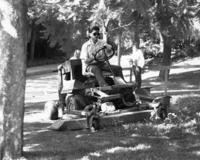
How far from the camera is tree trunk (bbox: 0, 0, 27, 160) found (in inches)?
267

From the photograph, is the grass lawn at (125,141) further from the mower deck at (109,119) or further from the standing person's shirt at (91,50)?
the standing person's shirt at (91,50)

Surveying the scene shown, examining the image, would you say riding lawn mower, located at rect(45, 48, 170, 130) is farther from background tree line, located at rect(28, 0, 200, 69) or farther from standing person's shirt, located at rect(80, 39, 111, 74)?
background tree line, located at rect(28, 0, 200, 69)

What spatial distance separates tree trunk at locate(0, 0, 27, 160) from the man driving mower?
4.24 metres

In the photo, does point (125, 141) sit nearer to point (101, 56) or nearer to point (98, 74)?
point (98, 74)

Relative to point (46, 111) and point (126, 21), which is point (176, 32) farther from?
point (46, 111)

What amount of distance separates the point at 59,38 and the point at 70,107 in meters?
9.67

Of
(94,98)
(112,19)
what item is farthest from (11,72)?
(112,19)

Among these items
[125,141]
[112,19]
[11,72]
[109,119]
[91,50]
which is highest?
[112,19]

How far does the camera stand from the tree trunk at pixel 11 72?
6770 millimetres

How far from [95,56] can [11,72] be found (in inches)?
181

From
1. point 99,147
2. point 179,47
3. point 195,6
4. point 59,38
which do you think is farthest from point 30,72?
point 99,147

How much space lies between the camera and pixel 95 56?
1122cm

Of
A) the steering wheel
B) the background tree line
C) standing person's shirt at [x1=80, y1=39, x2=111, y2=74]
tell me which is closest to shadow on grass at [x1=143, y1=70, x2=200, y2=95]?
the background tree line

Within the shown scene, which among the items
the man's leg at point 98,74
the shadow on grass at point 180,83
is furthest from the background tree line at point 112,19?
the man's leg at point 98,74
